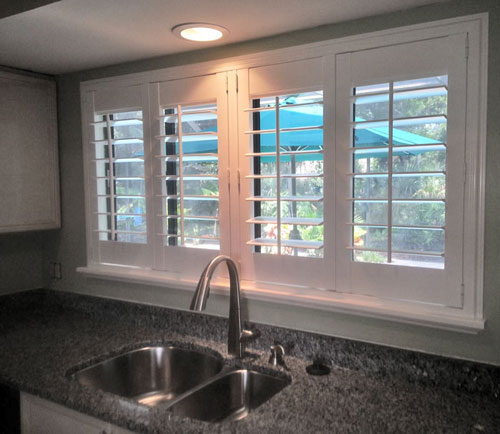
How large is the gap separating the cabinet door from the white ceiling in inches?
51.3

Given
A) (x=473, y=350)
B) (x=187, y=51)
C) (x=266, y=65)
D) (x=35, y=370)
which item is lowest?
(x=35, y=370)

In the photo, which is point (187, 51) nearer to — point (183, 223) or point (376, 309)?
point (183, 223)

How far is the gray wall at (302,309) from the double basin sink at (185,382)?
244 mm

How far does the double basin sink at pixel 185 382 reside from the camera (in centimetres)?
160

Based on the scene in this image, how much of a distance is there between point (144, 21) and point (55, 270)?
5.07 ft

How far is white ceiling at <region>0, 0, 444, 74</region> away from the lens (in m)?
1.45

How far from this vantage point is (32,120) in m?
2.31

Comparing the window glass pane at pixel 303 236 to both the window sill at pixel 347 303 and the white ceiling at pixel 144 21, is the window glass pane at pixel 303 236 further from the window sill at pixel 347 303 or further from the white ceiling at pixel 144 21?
the white ceiling at pixel 144 21

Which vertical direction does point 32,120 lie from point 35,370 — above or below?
above

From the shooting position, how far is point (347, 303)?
1.61 meters

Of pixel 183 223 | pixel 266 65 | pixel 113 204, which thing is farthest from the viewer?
pixel 113 204

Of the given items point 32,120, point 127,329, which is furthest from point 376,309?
point 32,120

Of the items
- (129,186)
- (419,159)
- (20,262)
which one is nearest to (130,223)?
(129,186)

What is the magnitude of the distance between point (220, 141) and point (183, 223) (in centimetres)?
40
